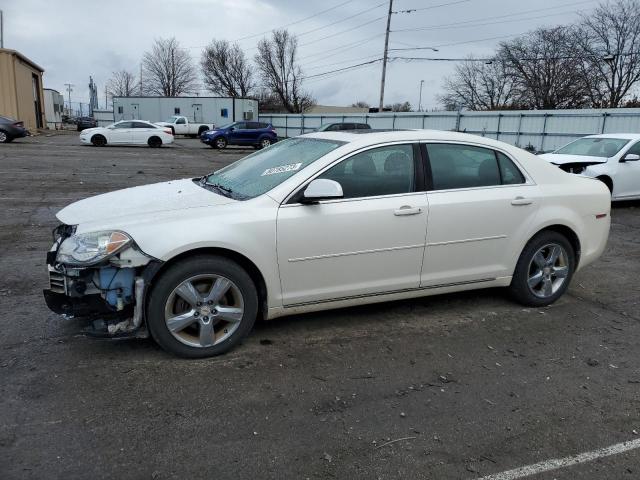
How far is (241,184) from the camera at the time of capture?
4270mm

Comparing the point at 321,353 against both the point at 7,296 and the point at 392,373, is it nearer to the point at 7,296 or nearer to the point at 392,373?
the point at 392,373

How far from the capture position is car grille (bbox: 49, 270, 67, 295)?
138 inches

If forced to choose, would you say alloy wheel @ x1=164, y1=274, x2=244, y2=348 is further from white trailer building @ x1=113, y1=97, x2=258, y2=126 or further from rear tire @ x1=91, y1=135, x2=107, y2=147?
white trailer building @ x1=113, y1=97, x2=258, y2=126

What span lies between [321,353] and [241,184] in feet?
4.95

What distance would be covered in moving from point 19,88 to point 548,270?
38.7m

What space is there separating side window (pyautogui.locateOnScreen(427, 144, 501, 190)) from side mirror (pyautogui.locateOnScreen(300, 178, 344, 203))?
1.00m

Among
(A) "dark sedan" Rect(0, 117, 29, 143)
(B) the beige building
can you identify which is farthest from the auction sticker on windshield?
(B) the beige building

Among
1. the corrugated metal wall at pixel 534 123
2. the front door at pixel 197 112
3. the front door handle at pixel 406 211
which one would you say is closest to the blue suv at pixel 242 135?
the corrugated metal wall at pixel 534 123

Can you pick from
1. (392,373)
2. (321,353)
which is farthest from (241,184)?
(392,373)

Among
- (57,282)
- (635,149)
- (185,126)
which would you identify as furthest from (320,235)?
(185,126)

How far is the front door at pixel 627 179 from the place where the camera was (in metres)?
10.5

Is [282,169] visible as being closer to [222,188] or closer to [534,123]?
[222,188]

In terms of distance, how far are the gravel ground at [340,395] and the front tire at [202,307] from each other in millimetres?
141

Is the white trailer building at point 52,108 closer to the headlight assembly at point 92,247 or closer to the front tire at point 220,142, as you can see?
the front tire at point 220,142
